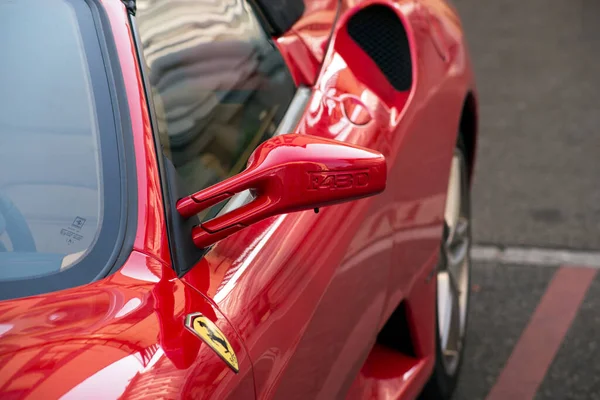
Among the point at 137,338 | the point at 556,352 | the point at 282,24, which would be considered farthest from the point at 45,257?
the point at 556,352

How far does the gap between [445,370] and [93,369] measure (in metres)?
1.83

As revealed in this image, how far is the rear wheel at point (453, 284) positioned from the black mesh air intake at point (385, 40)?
1.53 ft

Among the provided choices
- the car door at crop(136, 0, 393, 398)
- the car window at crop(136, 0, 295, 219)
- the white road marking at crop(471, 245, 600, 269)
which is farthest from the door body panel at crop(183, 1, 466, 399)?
the white road marking at crop(471, 245, 600, 269)

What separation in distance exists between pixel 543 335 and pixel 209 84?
6.79ft

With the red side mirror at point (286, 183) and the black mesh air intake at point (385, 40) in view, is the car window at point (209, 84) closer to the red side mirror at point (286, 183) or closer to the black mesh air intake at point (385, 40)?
the red side mirror at point (286, 183)

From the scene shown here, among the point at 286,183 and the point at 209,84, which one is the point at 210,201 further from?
the point at 209,84

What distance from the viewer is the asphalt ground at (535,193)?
3.70 m

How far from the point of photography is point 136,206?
1.87 metres

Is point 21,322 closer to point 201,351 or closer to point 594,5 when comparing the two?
point 201,351

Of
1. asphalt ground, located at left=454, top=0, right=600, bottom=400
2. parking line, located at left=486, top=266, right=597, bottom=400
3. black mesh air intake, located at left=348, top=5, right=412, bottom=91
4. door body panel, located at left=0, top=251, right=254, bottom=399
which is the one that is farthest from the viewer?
asphalt ground, located at left=454, top=0, right=600, bottom=400

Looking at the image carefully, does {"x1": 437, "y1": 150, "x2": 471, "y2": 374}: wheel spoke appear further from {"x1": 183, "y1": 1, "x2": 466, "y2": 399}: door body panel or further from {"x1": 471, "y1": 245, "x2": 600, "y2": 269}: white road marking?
{"x1": 471, "y1": 245, "x2": 600, "y2": 269}: white road marking

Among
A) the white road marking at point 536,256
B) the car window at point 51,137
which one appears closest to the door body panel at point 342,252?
the car window at point 51,137

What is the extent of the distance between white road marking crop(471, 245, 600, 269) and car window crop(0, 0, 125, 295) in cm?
Result: 288

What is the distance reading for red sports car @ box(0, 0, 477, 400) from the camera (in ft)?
5.53
